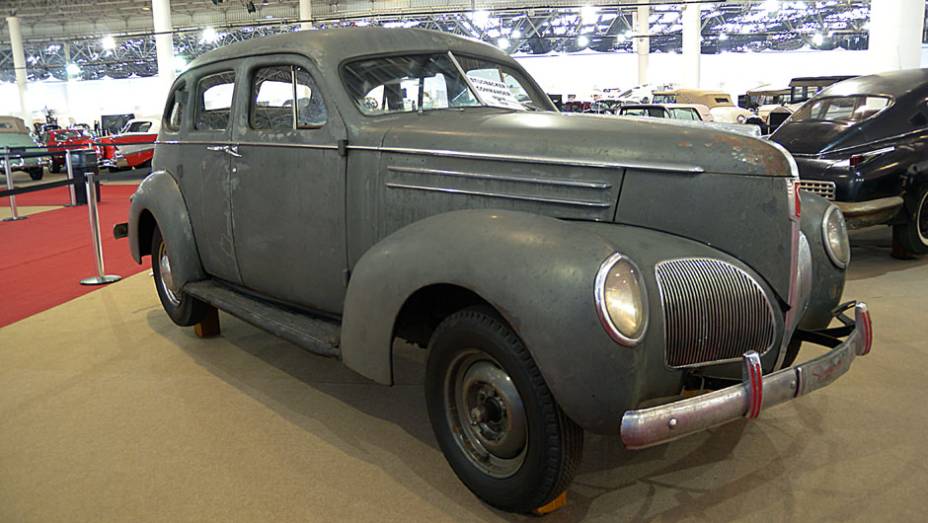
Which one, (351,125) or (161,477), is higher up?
(351,125)

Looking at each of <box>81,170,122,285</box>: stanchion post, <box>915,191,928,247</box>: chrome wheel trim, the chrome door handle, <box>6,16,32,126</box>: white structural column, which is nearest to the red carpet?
<box>81,170,122,285</box>: stanchion post

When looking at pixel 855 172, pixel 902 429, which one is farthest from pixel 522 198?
pixel 855 172

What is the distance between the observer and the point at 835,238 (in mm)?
2971

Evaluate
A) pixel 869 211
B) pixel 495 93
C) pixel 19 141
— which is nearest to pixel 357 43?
pixel 495 93

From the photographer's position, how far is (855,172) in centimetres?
601

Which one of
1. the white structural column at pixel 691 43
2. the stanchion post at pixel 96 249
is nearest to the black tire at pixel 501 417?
the stanchion post at pixel 96 249

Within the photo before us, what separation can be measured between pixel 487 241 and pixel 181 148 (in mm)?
2654

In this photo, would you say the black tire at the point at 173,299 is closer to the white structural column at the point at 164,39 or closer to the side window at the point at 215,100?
the side window at the point at 215,100

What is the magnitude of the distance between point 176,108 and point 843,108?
6283mm

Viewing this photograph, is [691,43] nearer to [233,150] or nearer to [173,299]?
[173,299]

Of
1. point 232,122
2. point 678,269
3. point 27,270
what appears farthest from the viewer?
point 27,270

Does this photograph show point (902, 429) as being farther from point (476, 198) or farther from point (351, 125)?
point (351, 125)

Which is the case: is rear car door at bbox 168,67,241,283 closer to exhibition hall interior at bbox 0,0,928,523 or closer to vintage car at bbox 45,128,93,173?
exhibition hall interior at bbox 0,0,928,523

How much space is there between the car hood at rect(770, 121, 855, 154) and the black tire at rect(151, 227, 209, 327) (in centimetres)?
535
